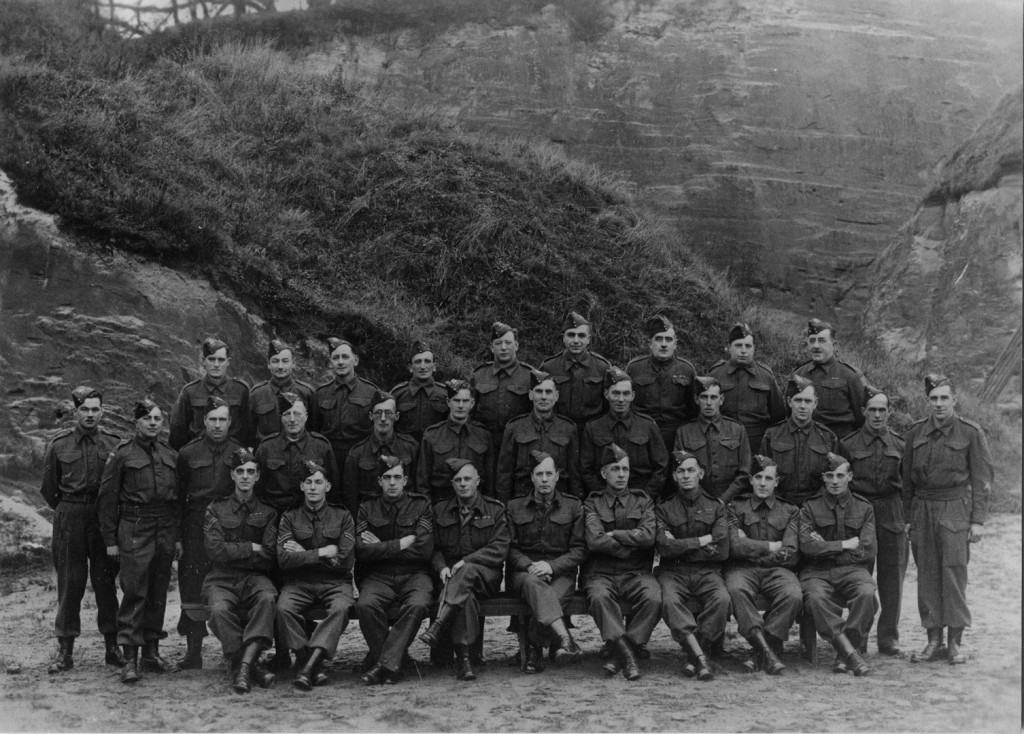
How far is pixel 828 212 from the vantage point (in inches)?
701

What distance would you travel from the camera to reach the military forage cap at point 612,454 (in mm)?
7488

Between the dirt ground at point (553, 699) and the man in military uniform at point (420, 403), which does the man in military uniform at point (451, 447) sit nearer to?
the man in military uniform at point (420, 403)

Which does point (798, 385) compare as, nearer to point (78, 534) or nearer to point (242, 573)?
point (242, 573)

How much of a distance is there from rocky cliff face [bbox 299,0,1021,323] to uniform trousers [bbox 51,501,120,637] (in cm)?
1118

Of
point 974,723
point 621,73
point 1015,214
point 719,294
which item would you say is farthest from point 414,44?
point 974,723

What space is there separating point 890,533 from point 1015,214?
26.2 feet

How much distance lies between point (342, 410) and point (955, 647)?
4.59 m

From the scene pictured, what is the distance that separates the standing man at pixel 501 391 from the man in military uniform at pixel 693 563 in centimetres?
128

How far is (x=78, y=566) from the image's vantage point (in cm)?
739

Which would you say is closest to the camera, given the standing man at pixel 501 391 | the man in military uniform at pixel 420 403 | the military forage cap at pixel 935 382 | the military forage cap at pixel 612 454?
the military forage cap at pixel 612 454

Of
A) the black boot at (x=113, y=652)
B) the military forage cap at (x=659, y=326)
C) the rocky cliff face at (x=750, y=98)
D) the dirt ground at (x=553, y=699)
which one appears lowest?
the dirt ground at (x=553, y=699)

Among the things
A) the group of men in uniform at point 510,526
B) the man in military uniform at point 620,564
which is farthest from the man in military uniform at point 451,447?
the man in military uniform at point 620,564

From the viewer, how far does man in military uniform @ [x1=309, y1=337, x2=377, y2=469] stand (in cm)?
826

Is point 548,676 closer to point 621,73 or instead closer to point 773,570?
point 773,570
